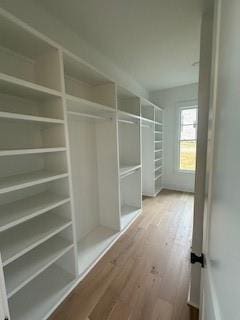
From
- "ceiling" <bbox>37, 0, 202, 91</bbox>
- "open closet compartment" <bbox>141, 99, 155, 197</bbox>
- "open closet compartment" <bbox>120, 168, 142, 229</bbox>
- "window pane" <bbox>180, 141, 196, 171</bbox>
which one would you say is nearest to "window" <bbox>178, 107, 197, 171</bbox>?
"window pane" <bbox>180, 141, 196, 171</bbox>

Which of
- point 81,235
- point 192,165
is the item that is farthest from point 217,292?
point 192,165

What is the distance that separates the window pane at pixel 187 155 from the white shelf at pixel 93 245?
282 centimetres

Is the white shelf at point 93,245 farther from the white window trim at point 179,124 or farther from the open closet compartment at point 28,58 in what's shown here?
the white window trim at point 179,124

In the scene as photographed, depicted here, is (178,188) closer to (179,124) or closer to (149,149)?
(149,149)

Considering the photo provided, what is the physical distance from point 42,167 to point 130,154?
183 centimetres

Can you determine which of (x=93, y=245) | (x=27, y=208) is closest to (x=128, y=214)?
(x=93, y=245)

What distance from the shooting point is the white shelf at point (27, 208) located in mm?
1148

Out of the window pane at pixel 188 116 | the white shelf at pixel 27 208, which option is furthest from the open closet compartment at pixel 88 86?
the window pane at pixel 188 116

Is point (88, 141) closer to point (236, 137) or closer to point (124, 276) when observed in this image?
point (124, 276)

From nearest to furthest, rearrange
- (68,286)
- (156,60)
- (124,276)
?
(68,286) → (124,276) → (156,60)

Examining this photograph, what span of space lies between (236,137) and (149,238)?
2369 mm

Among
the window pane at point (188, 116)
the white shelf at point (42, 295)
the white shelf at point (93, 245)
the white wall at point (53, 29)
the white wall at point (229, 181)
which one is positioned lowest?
the white shelf at point (93, 245)

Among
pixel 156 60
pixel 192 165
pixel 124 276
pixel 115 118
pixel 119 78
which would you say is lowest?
→ pixel 124 276

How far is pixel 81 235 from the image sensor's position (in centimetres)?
240
